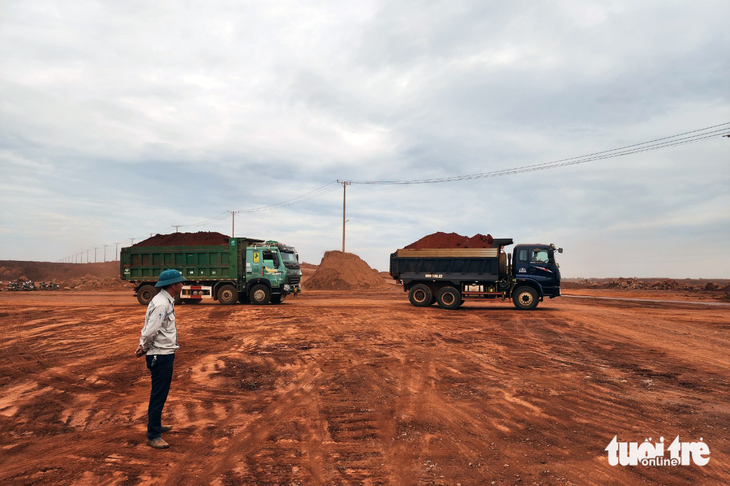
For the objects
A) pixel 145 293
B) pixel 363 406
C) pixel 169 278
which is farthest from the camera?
pixel 145 293

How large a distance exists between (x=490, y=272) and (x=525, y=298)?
88.5 inches

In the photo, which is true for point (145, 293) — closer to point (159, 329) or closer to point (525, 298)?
point (525, 298)

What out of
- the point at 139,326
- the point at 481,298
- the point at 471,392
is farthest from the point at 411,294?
the point at 471,392

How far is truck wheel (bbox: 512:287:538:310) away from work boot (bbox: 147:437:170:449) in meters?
18.7

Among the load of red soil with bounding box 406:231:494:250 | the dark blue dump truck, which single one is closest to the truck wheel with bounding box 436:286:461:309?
the dark blue dump truck

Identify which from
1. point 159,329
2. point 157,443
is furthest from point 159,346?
point 157,443

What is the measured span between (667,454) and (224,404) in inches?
247

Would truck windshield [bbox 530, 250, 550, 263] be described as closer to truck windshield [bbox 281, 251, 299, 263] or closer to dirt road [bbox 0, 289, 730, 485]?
dirt road [bbox 0, 289, 730, 485]

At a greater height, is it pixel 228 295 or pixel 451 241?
pixel 451 241

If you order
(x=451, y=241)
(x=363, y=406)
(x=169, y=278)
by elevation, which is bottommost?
(x=363, y=406)

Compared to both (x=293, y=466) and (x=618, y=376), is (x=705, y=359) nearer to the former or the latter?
(x=618, y=376)

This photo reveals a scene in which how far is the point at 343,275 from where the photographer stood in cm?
4525

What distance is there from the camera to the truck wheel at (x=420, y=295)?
71.8 ft

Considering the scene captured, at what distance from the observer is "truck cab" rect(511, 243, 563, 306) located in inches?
810
